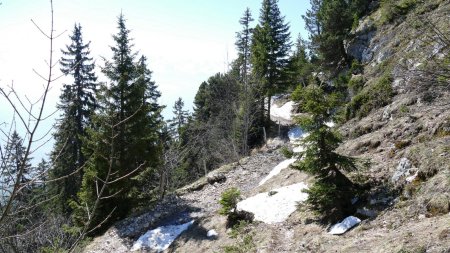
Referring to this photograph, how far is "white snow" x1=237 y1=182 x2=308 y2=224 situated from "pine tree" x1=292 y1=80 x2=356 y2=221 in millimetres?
2105

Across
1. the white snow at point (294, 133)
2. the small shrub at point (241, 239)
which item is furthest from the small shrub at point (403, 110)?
the white snow at point (294, 133)

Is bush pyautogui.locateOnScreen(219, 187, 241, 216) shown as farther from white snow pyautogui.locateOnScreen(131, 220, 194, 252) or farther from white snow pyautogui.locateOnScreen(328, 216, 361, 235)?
white snow pyautogui.locateOnScreen(328, 216, 361, 235)

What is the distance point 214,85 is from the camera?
152 ft

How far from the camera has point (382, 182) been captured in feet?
34.0

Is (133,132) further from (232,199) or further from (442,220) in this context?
(442,220)

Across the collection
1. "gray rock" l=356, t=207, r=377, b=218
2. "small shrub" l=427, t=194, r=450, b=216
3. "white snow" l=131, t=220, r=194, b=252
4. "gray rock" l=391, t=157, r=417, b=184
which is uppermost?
"gray rock" l=391, t=157, r=417, b=184

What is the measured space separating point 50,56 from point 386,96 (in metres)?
16.3

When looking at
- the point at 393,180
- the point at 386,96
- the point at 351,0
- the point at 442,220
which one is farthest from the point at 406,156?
the point at 351,0

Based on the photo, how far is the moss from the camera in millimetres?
16881

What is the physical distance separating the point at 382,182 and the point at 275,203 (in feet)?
13.3

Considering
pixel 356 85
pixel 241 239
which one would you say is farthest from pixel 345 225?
pixel 356 85

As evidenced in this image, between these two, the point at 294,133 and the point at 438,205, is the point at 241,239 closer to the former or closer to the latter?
the point at 438,205

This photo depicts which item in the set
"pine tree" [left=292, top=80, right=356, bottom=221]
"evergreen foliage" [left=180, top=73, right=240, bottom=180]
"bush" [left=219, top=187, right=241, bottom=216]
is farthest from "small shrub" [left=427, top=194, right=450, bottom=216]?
"evergreen foliage" [left=180, top=73, right=240, bottom=180]

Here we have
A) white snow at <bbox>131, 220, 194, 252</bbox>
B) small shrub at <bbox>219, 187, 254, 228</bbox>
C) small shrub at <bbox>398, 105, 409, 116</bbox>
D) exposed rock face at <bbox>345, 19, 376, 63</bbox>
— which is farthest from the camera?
exposed rock face at <bbox>345, 19, 376, 63</bbox>
